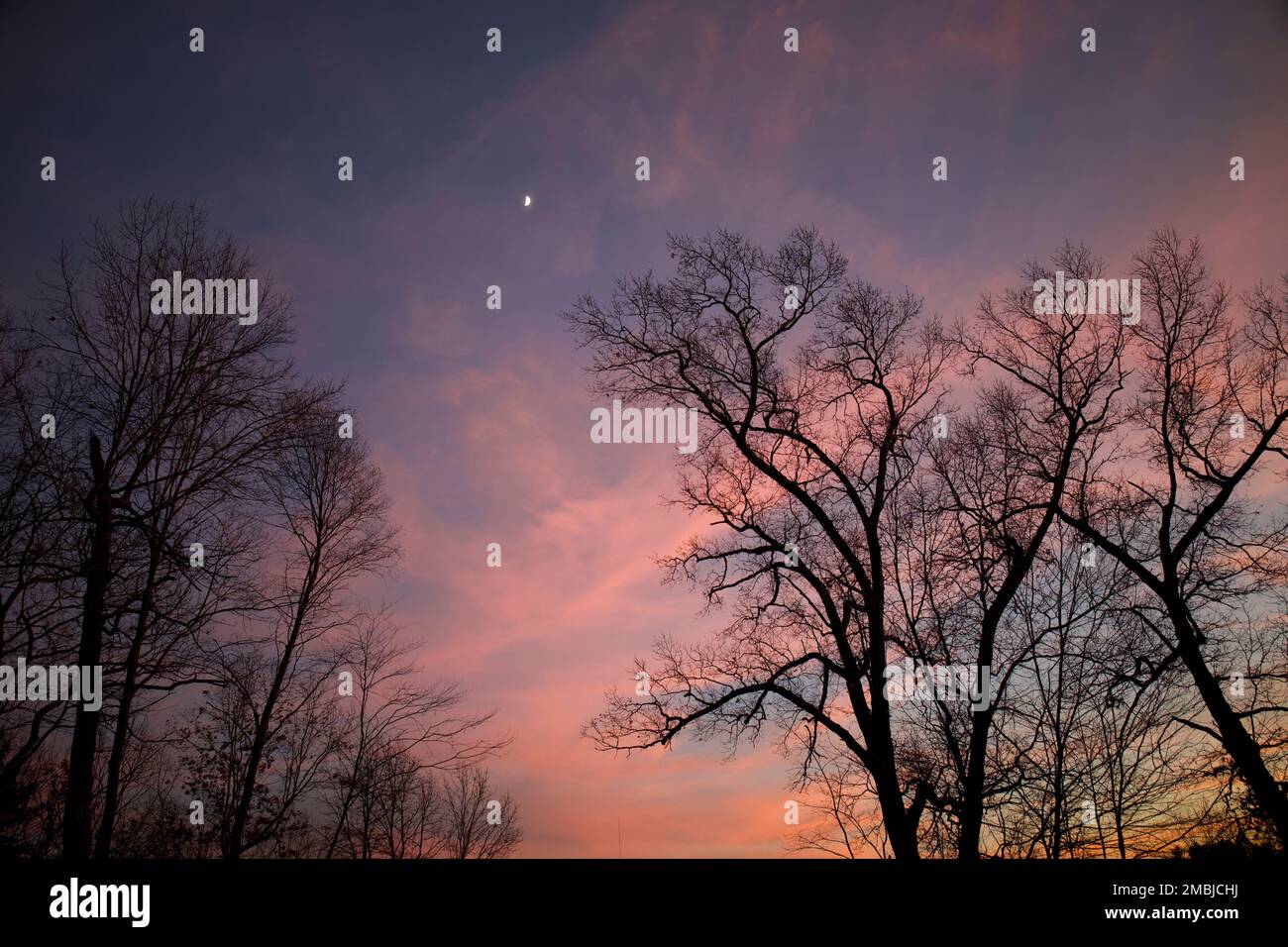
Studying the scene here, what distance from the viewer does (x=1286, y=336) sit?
15.1 meters

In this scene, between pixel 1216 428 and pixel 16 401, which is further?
pixel 1216 428

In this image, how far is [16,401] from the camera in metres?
12.2

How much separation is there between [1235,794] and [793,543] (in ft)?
38.4

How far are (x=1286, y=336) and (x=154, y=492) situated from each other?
2435 cm
